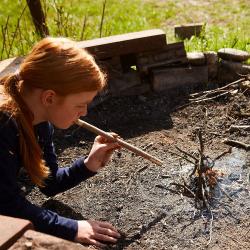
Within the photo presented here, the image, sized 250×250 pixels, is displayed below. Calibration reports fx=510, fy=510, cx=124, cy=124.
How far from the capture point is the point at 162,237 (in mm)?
2607

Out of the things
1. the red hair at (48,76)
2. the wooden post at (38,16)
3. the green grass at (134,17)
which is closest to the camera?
the red hair at (48,76)

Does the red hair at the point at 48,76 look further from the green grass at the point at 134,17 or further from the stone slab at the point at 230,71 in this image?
the green grass at the point at 134,17

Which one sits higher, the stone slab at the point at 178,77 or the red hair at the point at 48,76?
the red hair at the point at 48,76

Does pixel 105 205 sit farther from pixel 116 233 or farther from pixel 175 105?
pixel 175 105

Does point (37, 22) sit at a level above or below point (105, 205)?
above

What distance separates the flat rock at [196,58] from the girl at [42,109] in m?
1.63

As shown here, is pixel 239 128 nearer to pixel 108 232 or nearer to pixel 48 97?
pixel 108 232

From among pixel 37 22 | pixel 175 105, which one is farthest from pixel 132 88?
pixel 37 22

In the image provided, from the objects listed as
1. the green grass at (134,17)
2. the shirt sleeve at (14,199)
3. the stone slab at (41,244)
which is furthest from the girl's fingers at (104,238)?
the green grass at (134,17)

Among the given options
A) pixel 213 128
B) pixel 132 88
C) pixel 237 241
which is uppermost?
pixel 132 88

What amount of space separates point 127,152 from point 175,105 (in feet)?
2.11

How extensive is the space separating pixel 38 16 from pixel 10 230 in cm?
278

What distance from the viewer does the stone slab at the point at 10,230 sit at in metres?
1.67

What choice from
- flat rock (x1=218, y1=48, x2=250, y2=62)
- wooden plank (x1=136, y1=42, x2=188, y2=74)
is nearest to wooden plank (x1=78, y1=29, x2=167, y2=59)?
wooden plank (x1=136, y1=42, x2=188, y2=74)
